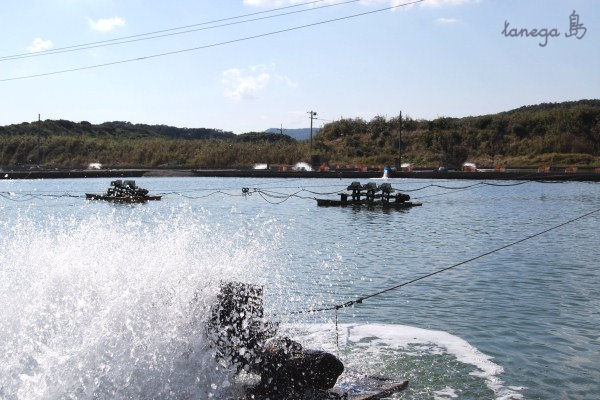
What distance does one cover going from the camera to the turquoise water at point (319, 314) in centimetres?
823

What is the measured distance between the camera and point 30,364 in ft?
28.2

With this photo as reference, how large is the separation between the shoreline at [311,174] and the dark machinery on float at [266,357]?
60.8 metres

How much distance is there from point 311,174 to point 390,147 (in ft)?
117

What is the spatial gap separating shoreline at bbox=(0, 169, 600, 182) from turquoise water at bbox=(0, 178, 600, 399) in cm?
4542

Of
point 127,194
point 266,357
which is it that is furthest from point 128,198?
point 266,357

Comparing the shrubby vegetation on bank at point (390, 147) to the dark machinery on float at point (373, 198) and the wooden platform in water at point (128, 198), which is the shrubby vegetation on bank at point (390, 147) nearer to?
the dark machinery on float at point (373, 198)

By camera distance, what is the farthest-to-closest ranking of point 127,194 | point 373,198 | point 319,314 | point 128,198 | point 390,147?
point 390,147 → point 127,194 → point 128,198 → point 373,198 → point 319,314

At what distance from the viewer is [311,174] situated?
80250 mm

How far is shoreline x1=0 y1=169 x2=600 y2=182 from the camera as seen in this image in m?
69.1

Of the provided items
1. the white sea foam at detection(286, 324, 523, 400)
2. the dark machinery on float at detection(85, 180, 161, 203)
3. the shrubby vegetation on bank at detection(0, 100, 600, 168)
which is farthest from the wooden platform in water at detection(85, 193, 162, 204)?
the shrubby vegetation on bank at detection(0, 100, 600, 168)

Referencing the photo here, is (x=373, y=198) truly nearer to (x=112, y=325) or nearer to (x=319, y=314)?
(x=319, y=314)

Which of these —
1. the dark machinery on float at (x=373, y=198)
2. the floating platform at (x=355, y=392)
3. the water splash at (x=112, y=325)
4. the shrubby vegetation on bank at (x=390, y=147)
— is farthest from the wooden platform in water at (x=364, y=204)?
the shrubby vegetation on bank at (x=390, y=147)

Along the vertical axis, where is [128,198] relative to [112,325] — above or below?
below

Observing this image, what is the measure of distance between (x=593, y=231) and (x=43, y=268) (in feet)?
82.1
